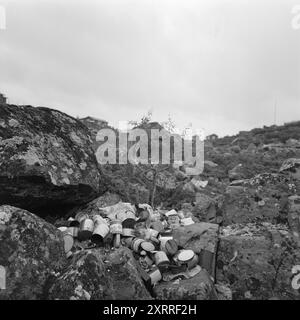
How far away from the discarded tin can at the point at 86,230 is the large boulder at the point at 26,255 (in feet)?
2.78

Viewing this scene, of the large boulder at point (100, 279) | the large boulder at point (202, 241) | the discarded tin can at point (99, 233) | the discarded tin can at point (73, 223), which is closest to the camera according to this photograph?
the large boulder at point (100, 279)

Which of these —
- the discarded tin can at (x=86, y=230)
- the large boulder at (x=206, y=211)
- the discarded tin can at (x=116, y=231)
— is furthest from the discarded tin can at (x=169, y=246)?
the large boulder at (x=206, y=211)

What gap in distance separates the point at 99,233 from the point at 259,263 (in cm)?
223

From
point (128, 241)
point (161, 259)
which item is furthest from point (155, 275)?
point (128, 241)

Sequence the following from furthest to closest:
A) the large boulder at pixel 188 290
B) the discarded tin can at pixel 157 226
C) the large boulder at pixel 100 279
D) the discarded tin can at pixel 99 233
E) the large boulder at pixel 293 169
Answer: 1. the large boulder at pixel 293 169
2. the discarded tin can at pixel 157 226
3. the discarded tin can at pixel 99 233
4. the large boulder at pixel 188 290
5. the large boulder at pixel 100 279

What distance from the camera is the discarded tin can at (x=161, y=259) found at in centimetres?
545

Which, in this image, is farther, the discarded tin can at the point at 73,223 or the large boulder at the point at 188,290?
the discarded tin can at the point at 73,223

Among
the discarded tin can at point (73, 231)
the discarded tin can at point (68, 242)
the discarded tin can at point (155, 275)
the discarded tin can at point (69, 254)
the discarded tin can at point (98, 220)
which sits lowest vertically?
the discarded tin can at point (155, 275)

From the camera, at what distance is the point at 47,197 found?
6027 mm

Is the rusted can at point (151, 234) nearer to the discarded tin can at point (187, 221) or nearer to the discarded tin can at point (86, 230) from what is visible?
the discarded tin can at point (86, 230)

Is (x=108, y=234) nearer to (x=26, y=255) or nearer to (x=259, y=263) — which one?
(x=26, y=255)

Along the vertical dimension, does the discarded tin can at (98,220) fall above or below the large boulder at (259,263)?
above
